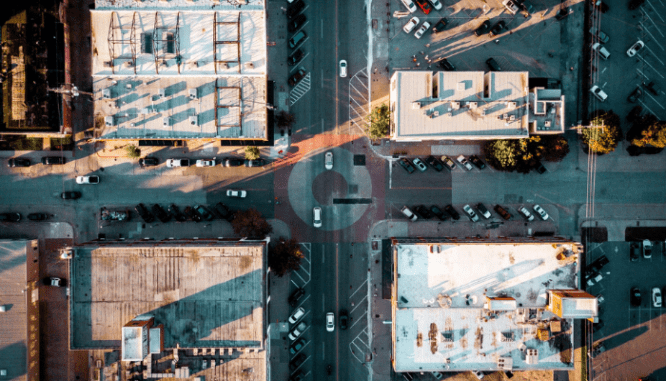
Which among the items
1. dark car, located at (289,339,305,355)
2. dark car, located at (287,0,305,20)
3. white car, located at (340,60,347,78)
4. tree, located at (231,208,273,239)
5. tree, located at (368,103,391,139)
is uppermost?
dark car, located at (287,0,305,20)

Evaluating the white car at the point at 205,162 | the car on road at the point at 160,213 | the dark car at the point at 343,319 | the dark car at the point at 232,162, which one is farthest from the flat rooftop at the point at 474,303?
the car on road at the point at 160,213

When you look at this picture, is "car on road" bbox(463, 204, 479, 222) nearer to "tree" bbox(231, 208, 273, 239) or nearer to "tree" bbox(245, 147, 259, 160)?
"tree" bbox(231, 208, 273, 239)

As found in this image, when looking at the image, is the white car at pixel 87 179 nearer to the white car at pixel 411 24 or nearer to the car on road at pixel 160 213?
the car on road at pixel 160 213

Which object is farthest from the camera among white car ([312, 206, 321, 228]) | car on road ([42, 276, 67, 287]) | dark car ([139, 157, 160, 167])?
white car ([312, 206, 321, 228])

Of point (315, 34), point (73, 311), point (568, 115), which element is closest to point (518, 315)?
point (568, 115)

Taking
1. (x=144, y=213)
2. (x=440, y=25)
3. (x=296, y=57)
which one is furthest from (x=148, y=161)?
(x=440, y=25)

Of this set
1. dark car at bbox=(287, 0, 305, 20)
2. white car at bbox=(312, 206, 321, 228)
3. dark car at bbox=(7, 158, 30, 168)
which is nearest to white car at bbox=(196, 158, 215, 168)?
white car at bbox=(312, 206, 321, 228)

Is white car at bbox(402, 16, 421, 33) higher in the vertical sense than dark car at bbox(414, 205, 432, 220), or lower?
higher

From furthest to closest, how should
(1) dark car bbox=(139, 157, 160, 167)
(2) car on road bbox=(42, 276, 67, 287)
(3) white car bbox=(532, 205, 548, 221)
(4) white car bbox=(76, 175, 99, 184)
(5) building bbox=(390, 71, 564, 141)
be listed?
(3) white car bbox=(532, 205, 548, 221) → (1) dark car bbox=(139, 157, 160, 167) → (2) car on road bbox=(42, 276, 67, 287) → (4) white car bbox=(76, 175, 99, 184) → (5) building bbox=(390, 71, 564, 141)
